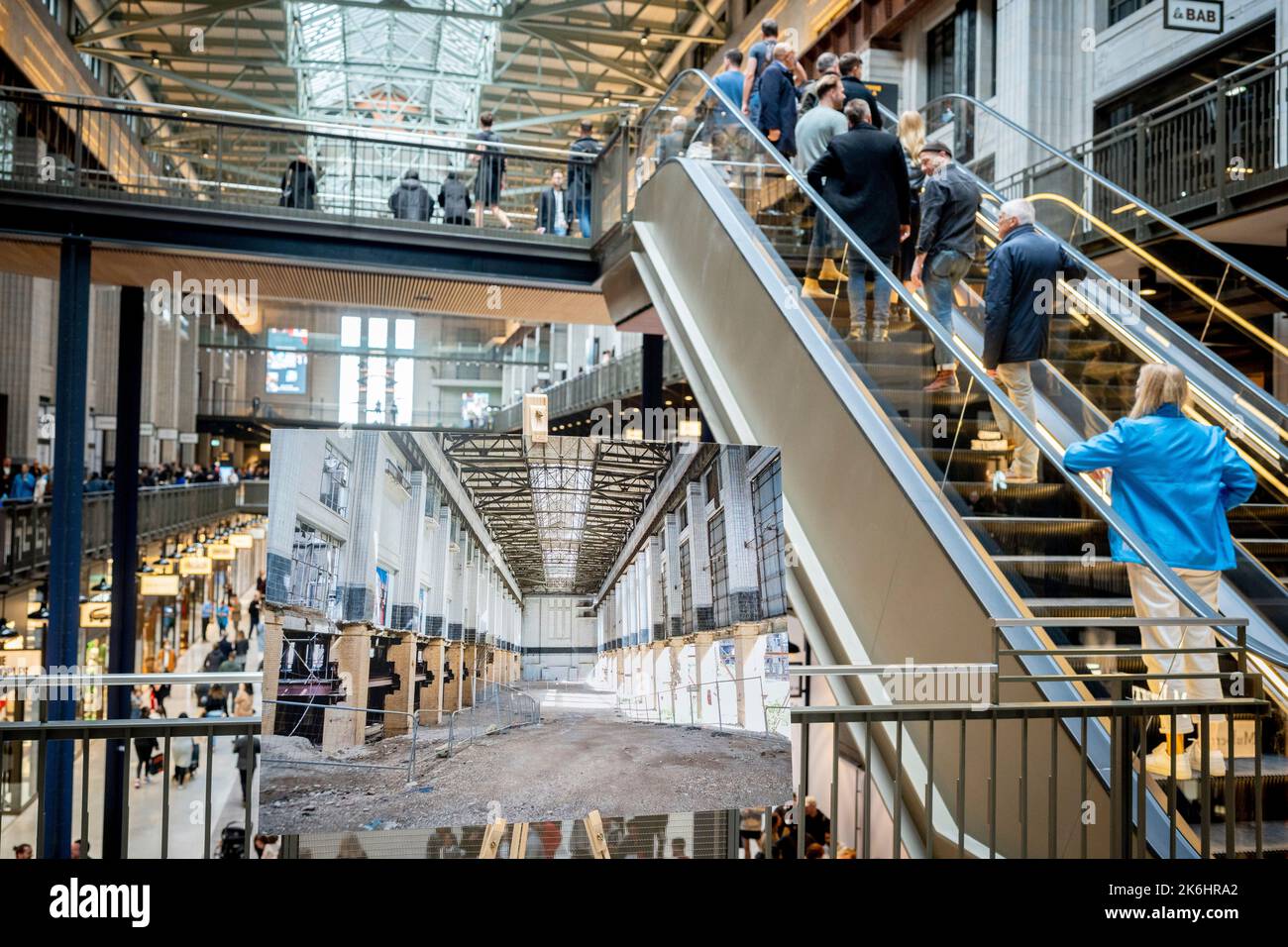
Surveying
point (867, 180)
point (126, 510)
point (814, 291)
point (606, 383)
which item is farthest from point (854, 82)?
point (606, 383)

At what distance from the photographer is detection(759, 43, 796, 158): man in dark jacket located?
10195 millimetres

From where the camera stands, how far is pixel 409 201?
13.9m

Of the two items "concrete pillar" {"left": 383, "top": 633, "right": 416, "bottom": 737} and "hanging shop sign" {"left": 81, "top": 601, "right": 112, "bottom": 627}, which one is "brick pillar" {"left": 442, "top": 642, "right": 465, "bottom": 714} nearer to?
"concrete pillar" {"left": 383, "top": 633, "right": 416, "bottom": 737}

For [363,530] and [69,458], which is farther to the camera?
[69,458]

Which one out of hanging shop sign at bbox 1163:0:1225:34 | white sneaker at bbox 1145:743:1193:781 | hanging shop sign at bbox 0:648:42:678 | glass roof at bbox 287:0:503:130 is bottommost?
hanging shop sign at bbox 0:648:42:678

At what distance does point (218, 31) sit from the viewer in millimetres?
30125

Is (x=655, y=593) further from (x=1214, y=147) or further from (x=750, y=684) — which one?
(x=1214, y=147)

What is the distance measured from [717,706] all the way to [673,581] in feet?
1.60

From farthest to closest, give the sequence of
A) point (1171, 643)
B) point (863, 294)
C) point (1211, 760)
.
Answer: point (863, 294), point (1171, 643), point (1211, 760)

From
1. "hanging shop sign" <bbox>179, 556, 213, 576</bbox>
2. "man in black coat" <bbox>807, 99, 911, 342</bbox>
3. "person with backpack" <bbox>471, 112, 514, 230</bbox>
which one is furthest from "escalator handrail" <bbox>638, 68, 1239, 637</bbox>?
"hanging shop sign" <bbox>179, 556, 213, 576</bbox>
